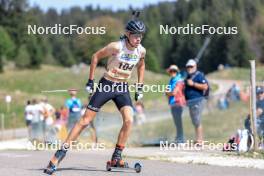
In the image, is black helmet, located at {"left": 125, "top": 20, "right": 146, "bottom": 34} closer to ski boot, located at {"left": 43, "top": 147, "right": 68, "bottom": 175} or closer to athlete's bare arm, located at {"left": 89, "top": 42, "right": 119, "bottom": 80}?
athlete's bare arm, located at {"left": 89, "top": 42, "right": 119, "bottom": 80}

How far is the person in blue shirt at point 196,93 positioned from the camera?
51.3ft

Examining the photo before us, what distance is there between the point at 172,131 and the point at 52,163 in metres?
6.81

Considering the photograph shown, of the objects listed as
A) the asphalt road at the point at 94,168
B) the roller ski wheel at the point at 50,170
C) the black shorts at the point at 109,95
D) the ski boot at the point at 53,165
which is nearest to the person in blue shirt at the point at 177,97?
the asphalt road at the point at 94,168

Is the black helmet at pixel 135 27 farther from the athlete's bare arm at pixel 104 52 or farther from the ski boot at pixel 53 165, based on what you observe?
the ski boot at pixel 53 165

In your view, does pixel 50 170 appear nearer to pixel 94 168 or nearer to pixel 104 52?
pixel 94 168

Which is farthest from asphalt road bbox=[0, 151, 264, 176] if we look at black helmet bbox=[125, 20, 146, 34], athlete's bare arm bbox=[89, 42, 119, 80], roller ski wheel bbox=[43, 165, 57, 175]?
black helmet bbox=[125, 20, 146, 34]

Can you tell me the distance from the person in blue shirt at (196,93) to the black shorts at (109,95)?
5418mm

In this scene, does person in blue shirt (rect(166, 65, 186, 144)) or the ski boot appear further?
person in blue shirt (rect(166, 65, 186, 144))

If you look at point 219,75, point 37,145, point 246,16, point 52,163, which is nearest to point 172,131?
point 37,145

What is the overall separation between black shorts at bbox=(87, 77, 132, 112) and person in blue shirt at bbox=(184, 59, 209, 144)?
17.8 ft

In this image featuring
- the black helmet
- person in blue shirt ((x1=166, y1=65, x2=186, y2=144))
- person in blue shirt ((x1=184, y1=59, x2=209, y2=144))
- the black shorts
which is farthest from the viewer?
person in blue shirt ((x1=166, y1=65, x2=186, y2=144))

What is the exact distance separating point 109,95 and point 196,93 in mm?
5940

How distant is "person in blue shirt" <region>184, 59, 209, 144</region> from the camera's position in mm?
15648

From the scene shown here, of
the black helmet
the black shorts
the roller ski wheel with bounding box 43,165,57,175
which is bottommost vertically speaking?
the roller ski wheel with bounding box 43,165,57,175
